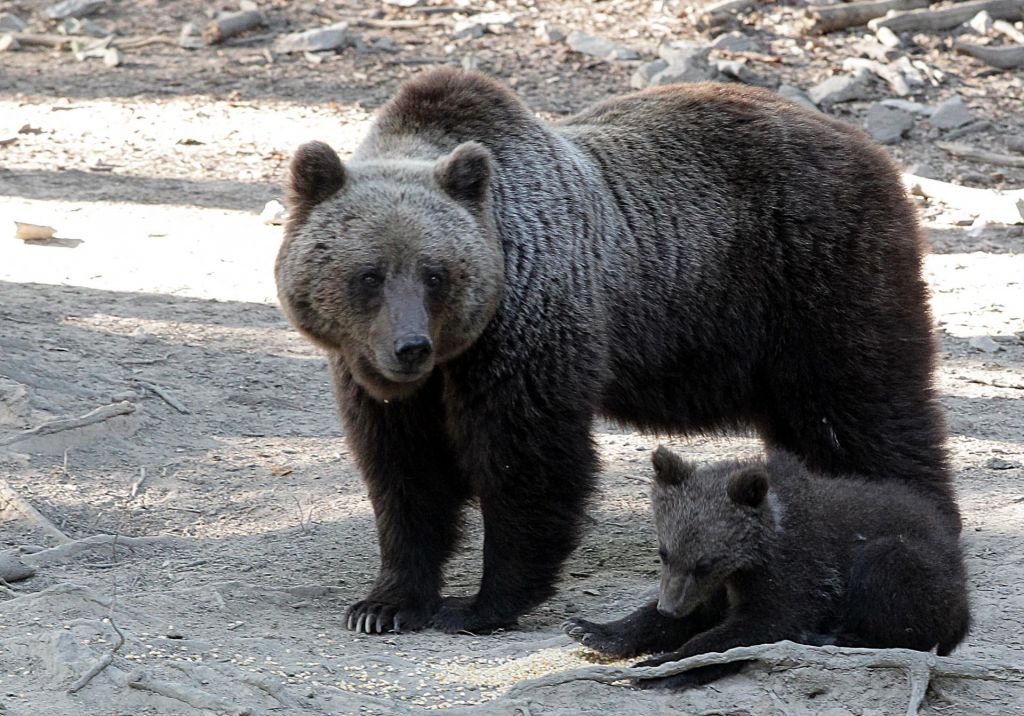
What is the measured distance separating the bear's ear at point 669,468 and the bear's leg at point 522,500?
0.87 metres

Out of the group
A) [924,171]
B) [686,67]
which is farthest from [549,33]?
[924,171]

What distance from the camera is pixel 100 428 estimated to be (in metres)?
8.52

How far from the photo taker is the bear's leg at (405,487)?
6.87m

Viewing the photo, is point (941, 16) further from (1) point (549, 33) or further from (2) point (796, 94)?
(1) point (549, 33)

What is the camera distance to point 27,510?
24.5 ft

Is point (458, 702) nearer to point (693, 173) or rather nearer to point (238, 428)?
point (693, 173)

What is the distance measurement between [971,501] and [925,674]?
10.3ft

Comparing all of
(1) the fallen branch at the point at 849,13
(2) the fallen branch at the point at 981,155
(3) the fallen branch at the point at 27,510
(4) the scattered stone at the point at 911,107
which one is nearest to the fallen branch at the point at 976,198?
(2) the fallen branch at the point at 981,155

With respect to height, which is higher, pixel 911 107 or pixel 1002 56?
pixel 1002 56

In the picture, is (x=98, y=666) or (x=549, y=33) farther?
(x=549, y=33)

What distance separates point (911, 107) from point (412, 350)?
11329 millimetres

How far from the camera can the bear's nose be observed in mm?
6059

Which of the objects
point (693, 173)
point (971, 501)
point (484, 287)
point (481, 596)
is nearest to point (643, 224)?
point (693, 173)

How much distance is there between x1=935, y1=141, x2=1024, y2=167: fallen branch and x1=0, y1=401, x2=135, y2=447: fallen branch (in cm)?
984
